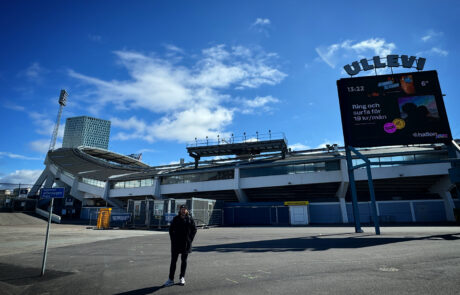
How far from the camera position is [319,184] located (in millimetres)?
33031

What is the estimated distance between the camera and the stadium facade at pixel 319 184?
28.7 m

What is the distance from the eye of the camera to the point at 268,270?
637 centimetres

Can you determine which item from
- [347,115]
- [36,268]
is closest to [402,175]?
[347,115]

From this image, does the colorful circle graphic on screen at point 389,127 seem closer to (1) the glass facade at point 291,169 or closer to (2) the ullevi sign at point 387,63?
(2) the ullevi sign at point 387,63

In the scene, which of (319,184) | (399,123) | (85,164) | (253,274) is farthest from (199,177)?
(253,274)

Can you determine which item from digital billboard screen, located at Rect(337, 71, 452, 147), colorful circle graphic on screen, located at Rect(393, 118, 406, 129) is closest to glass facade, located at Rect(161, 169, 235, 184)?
digital billboard screen, located at Rect(337, 71, 452, 147)

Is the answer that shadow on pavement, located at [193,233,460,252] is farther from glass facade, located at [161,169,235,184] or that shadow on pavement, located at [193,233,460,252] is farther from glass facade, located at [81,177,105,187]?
glass facade, located at [81,177,105,187]

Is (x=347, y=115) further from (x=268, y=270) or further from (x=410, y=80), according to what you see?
(x=268, y=270)

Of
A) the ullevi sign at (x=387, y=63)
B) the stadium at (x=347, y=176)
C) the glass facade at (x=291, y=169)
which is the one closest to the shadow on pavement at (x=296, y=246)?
the stadium at (x=347, y=176)

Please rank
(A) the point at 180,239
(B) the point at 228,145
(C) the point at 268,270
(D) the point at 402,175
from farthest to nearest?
(B) the point at 228,145 < (D) the point at 402,175 < (C) the point at 268,270 < (A) the point at 180,239

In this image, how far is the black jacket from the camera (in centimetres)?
544

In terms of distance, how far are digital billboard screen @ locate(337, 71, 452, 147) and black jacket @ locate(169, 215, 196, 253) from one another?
14694 mm

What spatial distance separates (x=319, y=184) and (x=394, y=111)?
1831cm

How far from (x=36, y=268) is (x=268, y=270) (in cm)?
682
